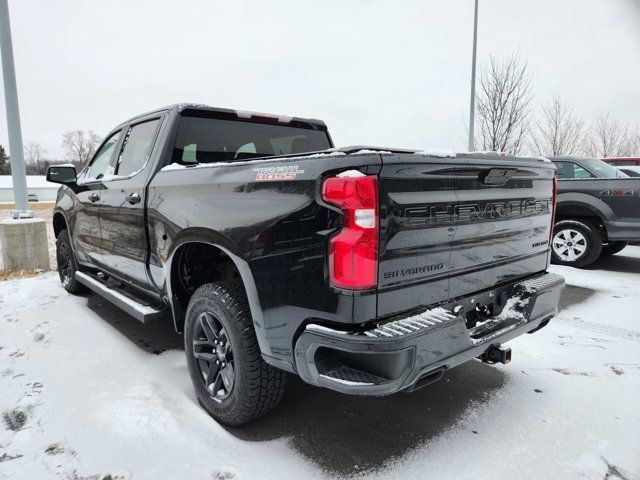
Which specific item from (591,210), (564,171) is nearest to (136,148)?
(591,210)

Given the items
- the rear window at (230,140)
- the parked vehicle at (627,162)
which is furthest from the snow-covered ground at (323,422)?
the parked vehicle at (627,162)

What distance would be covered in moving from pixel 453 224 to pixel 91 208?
354cm

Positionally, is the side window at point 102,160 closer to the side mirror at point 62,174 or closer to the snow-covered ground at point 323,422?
the side mirror at point 62,174

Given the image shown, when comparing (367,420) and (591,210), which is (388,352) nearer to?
(367,420)

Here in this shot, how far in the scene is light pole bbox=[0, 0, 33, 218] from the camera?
6945 mm

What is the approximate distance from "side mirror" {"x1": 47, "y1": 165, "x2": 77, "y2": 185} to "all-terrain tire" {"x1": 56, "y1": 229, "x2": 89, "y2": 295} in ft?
2.45

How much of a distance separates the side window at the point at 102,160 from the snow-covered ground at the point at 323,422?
5.46 ft

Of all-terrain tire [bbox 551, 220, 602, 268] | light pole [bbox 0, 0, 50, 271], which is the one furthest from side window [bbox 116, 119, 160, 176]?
all-terrain tire [bbox 551, 220, 602, 268]

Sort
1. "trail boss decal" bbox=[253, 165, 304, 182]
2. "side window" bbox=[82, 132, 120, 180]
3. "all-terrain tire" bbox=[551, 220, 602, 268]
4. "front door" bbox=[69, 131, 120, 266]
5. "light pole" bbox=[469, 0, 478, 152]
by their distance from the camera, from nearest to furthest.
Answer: "trail boss decal" bbox=[253, 165, 304, 182], "front door" bbox=[69, 131, 120, 266], "side window" bbox=[82, 132, 120, 180], "all-terrain tire" bbox=[551, 220, 602, 268], "light pole" bbox=[469, 0, 478, 152]

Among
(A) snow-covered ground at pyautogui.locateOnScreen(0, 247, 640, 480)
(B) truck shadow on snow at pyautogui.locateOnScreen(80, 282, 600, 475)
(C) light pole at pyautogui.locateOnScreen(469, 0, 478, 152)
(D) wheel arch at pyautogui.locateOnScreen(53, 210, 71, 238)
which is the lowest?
(B) truck shadow on snow at pyautogui.locateOnScreen(80, 282, 600, 475)

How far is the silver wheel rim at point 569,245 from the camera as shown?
273 inches

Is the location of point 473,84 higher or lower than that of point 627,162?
higher

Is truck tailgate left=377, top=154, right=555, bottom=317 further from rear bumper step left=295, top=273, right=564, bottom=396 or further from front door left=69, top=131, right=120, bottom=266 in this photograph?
front door left=69, top=131, right=120, bottom=266

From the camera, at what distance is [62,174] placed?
468cm
